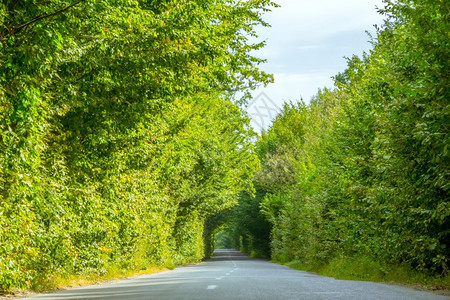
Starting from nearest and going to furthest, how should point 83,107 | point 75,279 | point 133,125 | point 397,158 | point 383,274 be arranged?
1. point 83,107
2. point 133,125
3. point 397,158
4. point 75,279
5. point 383,274

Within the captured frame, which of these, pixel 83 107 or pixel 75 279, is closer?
pixel 83 107

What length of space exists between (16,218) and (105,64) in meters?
3.21

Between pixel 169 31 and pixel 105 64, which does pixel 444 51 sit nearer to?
pixel 169 31

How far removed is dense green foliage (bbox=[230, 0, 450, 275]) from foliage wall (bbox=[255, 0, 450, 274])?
0.08 feet

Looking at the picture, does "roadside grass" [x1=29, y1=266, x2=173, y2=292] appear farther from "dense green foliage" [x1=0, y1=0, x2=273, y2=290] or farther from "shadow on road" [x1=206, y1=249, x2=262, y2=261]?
"shadow on road" [x1=206, y1=249, x2=262, y2=261]

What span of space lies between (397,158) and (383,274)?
646 cm

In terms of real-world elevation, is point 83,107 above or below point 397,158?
above

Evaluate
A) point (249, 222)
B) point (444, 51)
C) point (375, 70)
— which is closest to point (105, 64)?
point (444, 51)

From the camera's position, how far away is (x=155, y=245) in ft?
90.2

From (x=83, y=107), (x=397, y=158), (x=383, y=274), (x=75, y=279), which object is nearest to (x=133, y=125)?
(x=83, y=107)

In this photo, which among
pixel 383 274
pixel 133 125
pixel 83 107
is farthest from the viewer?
pixel 383 274

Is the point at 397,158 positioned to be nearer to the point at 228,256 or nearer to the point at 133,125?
the point at 133,125

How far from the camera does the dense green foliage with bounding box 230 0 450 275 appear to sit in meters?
9.75

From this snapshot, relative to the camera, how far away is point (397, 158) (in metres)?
12.2
